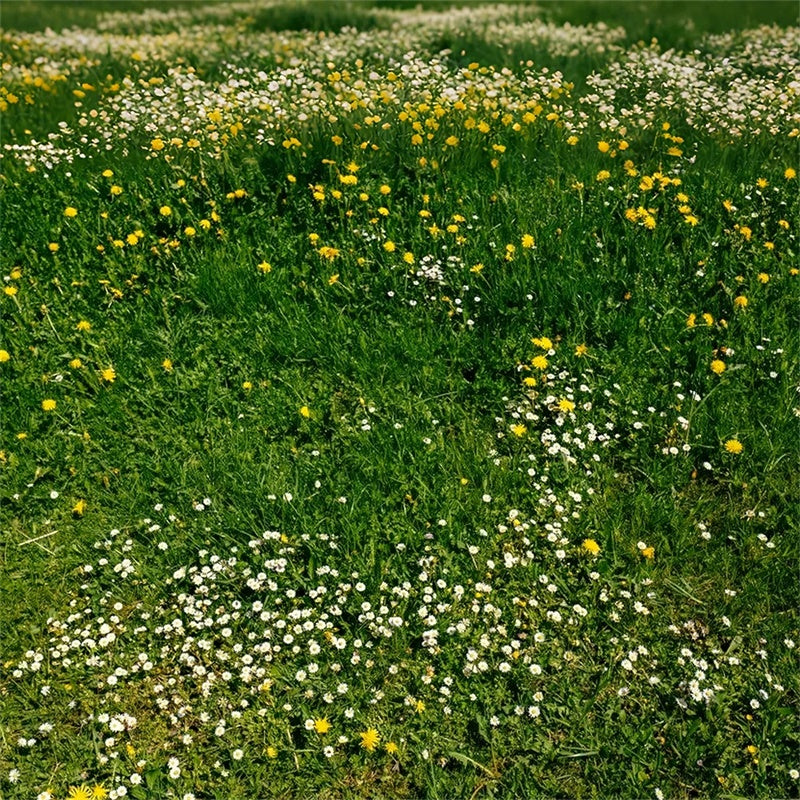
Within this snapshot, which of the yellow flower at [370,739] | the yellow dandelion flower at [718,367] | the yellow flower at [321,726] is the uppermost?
the yellow dandelion flower at [718,367]

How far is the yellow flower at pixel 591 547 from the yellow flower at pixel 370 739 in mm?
1234

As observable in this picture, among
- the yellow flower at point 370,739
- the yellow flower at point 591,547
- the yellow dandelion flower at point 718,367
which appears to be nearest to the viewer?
the yellow flower at point 370,739

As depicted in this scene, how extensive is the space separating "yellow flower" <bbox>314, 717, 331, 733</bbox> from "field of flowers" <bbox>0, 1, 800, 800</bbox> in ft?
0.08

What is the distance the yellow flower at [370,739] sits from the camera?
8.91ft

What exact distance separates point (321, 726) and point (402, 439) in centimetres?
152

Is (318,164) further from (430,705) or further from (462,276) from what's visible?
(430,705)

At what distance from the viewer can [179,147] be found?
5539 millimetres

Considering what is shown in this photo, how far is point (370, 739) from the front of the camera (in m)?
2.72

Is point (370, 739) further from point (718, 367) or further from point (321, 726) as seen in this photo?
point (718, 367)

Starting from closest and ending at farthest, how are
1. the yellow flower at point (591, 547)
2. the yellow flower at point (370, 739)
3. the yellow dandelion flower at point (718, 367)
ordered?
the yellow flower at point (370, 739) → the yellow flower at point (591, 547) → the yellow dandelion flower at point (718, 367)

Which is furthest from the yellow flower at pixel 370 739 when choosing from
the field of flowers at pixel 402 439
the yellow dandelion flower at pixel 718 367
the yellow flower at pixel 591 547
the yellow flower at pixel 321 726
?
the yellow dandelion flower at pixel 718 367

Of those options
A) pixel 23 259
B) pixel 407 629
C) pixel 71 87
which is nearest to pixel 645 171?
pixel 407 629

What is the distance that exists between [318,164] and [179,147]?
1.09 m

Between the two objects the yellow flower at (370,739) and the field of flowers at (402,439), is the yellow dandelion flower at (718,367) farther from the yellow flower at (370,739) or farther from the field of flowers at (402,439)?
the yellow flower at (370,739)
